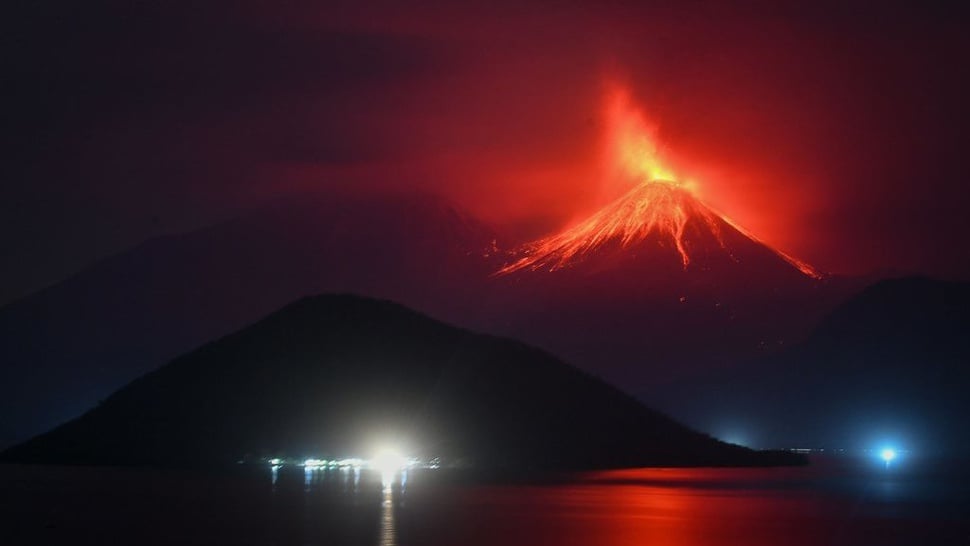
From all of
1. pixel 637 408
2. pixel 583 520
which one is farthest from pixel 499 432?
pixel 583 520

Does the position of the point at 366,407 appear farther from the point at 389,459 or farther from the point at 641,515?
the point at 641,515

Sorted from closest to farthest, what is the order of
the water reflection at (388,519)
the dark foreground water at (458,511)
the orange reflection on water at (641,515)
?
the water reflection at (388,519) → the dark foreground water at (458,511) → the orange reflection on water at (641,515)

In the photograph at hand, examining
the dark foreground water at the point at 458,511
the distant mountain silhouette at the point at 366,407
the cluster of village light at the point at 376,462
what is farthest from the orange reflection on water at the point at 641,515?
the distant mountain silhouette at the point at 366,407

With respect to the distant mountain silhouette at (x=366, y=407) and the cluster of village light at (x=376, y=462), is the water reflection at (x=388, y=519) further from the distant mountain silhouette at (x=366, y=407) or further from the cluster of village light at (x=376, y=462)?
the distant mountain silhouette at (x=366, y=407)

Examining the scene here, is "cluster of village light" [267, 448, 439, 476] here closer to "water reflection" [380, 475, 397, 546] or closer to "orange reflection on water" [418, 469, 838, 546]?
"orange reflection on water" [418, 469, 838, 546]

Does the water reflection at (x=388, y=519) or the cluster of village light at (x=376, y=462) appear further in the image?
the cluster of village light at (x=376, y=462)

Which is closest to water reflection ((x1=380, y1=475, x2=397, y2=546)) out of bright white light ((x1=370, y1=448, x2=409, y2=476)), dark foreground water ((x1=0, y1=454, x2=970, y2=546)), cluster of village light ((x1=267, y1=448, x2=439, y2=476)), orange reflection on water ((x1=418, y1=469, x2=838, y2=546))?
dark foreground water ((x1=0, y1=454, x2=970, y2=546))

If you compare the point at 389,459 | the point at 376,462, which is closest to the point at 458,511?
the point at 389,459
